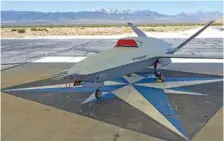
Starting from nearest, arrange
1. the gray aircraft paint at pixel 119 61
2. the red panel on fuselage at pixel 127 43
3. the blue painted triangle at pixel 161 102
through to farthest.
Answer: the blue painted triangle at pixel 161 102
the gray aircraft paint at pixel 119 61
the red panel on fuselage at pixel 127 43

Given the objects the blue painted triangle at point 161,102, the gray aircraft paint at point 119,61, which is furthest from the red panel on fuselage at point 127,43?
the blue painted triangle at point 161,102

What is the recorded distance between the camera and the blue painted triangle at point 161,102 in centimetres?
995

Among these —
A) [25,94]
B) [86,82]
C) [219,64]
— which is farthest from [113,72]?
[219,64]

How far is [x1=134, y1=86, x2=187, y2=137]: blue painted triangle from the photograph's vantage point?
9949 mm

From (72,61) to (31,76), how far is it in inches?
239

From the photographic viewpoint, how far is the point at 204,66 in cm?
1998

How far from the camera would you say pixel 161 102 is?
478 inches

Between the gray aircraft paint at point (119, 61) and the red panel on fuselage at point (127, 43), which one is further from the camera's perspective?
the red panel on fuselage at point (127, 43)

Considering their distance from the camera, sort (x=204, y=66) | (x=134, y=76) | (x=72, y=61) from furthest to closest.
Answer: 1. (x=72, y=61)
2. (x=204, y=66)
3. (x=134, y=76)

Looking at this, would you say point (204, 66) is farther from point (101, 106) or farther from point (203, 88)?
point (101, 106)

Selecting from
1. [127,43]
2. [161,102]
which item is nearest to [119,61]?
[127,43]

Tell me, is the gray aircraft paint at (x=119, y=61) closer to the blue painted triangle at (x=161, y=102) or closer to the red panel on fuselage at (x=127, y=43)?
the red panel on fuselage at (x=127, y=43)

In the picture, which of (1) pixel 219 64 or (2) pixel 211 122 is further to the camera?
(1) pixel 219 64

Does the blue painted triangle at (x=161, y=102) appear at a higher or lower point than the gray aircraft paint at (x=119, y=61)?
lower
